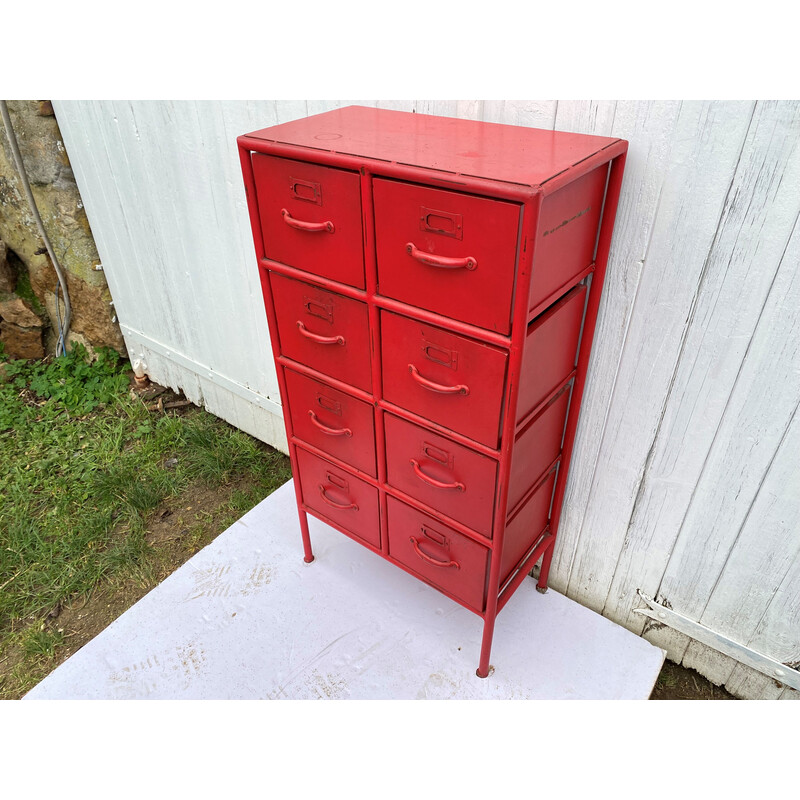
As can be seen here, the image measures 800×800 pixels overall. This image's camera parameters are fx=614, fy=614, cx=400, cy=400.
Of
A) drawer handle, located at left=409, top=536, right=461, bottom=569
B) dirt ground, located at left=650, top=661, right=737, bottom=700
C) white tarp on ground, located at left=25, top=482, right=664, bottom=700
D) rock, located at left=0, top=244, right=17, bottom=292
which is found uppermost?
rock, located at left=0, top=244, right=17, bottom=292

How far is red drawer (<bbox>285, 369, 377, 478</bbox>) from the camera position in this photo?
1.79 m

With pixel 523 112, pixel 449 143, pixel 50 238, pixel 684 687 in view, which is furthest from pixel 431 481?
pixel 50 238

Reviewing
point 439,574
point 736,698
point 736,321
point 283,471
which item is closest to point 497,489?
point 439,574

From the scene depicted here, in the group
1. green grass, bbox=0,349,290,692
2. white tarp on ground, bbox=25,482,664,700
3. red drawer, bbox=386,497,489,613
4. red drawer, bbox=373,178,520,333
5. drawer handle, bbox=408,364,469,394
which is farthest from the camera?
green grass, bbox=0,349,290,692

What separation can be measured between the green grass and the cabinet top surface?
1.73 metres

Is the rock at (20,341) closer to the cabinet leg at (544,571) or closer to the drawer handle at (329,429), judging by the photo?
the drawer handle at (329,429)

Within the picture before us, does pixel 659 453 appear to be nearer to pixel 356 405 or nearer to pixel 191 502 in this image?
pixel 356 405

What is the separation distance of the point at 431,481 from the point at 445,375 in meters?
0.34

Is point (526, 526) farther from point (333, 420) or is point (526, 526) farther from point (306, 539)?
point (306, 539)

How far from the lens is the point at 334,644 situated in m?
2.08

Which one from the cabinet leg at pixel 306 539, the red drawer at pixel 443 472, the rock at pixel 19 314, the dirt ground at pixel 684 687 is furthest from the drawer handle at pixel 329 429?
the rock at pixel 19 314

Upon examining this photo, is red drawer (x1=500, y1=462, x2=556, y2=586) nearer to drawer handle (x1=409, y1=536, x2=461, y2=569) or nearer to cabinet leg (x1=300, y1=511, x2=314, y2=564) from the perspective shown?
drawer handle (x1=409, y1=536, x2=461, y2=569)

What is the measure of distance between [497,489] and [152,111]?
2020mm

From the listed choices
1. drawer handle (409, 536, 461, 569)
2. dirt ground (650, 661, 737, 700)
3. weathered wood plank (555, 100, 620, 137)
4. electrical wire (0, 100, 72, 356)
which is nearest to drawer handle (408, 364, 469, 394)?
drawer handle (409, 536, 461, 569)
